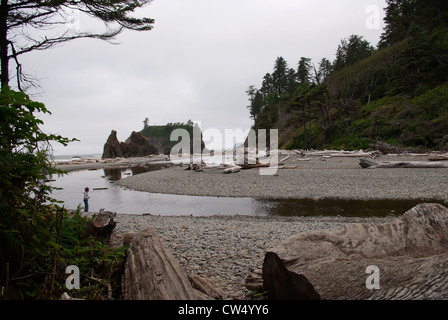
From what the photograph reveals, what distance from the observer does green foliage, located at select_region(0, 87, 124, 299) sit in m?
2.30

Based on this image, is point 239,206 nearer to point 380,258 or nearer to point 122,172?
point 380,258

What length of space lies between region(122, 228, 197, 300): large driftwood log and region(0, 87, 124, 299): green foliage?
0.31m

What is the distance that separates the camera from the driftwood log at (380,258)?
6.61 feet

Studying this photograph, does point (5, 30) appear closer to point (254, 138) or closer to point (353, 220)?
point (353, 220)

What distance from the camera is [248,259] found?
421 centimetres

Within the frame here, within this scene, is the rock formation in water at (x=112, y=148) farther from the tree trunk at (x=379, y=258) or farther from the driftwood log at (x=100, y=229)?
the tree trunk at (x=379, y=258)

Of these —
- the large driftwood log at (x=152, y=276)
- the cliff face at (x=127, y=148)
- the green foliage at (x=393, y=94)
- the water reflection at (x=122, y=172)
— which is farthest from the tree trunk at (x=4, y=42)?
the cliff face at (x=127, y=148)

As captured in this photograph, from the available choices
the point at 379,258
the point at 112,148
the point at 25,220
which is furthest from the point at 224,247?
the point at 112,148

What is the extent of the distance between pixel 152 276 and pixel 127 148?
85769 millimetres

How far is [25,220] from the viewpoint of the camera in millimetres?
2459

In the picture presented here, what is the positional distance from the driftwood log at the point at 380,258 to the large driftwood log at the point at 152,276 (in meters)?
1.15

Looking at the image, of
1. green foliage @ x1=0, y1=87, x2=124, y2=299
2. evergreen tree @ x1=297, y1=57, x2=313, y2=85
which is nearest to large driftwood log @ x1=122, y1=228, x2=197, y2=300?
green foliage @ x1=0, y1=87, x2=124, y2=299

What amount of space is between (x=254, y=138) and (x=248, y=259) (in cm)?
6176

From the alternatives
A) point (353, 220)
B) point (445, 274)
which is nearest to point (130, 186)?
point (353, 220)
